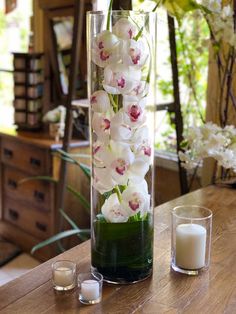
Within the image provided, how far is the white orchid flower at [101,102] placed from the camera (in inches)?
34.4

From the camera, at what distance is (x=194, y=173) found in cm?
209

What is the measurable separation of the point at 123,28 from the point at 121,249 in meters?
0.45

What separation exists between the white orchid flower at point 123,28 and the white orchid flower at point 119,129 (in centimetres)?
15

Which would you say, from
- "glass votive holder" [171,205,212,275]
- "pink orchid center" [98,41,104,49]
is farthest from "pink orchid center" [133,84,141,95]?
"glass votive holder" [171,205,212,275]

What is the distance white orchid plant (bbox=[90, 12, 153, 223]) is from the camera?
2.82 feet

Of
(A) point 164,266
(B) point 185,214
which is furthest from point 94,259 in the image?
(B) point 185,214

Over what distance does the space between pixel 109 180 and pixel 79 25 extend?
150 centimetres

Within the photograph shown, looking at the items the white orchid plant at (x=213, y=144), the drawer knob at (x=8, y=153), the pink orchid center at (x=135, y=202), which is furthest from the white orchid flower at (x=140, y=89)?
the drawer knob at (x=8, y=153)

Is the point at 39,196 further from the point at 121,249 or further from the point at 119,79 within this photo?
the point at 119,79

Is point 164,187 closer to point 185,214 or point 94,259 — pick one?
point 185,214

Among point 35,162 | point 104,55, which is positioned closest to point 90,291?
point 104,55

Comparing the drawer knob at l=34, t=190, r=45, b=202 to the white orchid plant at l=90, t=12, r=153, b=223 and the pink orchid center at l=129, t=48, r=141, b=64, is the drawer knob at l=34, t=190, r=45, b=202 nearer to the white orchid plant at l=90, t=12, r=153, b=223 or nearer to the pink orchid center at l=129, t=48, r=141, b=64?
the white orchid plant at l=90, t=12, r=153, b=223

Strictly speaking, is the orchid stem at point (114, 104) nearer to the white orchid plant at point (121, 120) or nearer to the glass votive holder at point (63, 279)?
the white orchid plant at point (121, 120)

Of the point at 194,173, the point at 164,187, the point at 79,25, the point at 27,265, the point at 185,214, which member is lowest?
the point at 27,265
